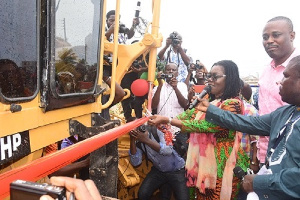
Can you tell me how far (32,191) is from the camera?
2.10ft

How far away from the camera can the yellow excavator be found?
133 cm

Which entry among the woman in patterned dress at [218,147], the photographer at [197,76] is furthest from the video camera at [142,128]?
the photographer at [197,76]

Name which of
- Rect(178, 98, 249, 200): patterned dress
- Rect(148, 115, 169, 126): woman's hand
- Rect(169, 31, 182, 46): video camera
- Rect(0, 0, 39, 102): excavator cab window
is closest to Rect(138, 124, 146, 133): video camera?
Rect(148, 115, 169, 126): woman's hand

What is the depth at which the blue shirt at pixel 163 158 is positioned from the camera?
3912 millimetres

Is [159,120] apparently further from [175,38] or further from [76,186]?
[175,38]

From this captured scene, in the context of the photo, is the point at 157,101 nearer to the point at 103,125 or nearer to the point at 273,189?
the point at 103,125

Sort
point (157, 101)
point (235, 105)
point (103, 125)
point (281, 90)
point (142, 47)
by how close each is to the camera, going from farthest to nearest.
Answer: point (157, 101)
point (235, 105)
point (142, 47)
point (103, 125)
point (281, 90)

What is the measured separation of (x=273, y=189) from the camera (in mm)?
1904

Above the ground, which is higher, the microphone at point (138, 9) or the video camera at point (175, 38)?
the microphone at point (138, 9)

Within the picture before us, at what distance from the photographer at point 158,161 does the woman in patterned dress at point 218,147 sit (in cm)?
74

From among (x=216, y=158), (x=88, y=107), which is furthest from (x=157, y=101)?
(x=88, y=107)

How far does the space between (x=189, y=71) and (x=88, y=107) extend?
3.94m

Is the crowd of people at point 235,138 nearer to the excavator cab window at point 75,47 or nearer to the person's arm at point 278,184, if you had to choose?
the person's arm at point 278,184

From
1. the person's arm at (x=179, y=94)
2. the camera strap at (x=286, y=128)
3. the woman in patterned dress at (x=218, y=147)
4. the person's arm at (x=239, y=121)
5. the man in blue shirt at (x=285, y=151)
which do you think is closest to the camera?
the man in blue shirt at (x=285, y=151)
